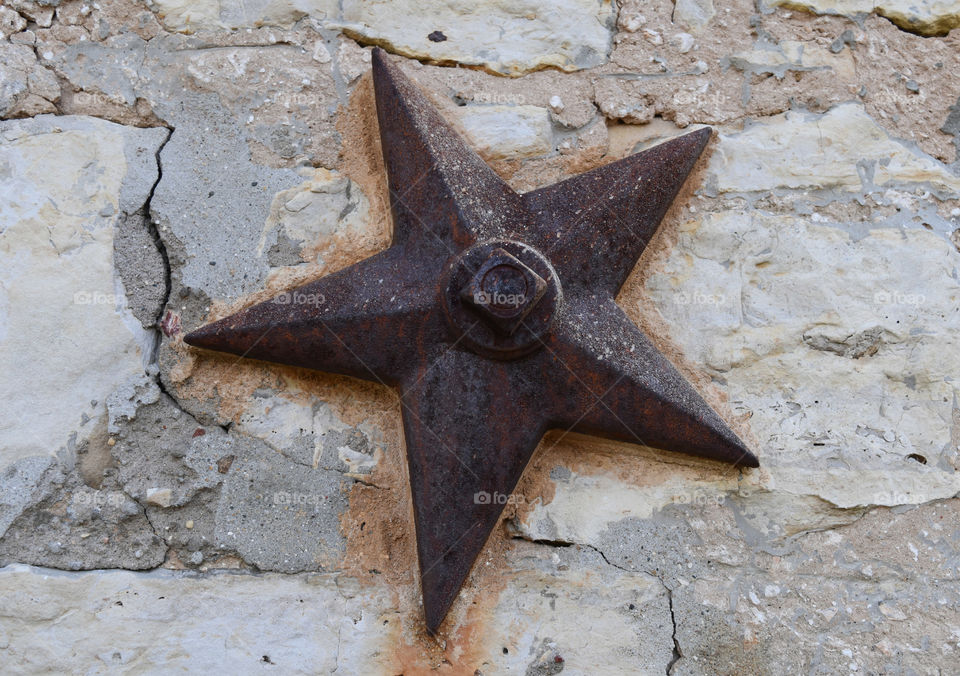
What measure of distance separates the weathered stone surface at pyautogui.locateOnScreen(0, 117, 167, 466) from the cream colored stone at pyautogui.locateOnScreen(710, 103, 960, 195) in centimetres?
118

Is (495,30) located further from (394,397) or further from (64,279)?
(64,279)

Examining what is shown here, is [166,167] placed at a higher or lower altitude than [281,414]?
higher

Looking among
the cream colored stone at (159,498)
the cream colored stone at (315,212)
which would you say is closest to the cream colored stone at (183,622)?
the cream colored stone at (159,498)

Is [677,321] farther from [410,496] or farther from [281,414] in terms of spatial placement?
[281,414]

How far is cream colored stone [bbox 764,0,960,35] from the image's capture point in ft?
5.00

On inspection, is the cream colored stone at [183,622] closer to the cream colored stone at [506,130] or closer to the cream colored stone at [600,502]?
the cream colored stone at [600,502]

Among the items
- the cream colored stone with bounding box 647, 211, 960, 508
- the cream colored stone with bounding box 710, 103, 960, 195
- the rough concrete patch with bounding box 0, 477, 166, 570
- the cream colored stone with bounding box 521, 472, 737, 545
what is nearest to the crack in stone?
the cream colored stone with bounding box 521, 472, 737, 545

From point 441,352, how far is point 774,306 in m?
0.67

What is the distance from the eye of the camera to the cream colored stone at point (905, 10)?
1523 millimetres

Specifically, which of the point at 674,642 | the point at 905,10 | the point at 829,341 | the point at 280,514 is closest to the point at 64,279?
the point at 280,514

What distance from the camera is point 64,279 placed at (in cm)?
127

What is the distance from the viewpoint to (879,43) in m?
1.52

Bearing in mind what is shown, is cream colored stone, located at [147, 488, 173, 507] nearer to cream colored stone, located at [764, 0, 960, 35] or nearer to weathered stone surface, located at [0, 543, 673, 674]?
weathered stone surface, located at [0, 543, 673, 674]

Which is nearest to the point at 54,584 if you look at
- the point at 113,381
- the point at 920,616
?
the point at 113,381
